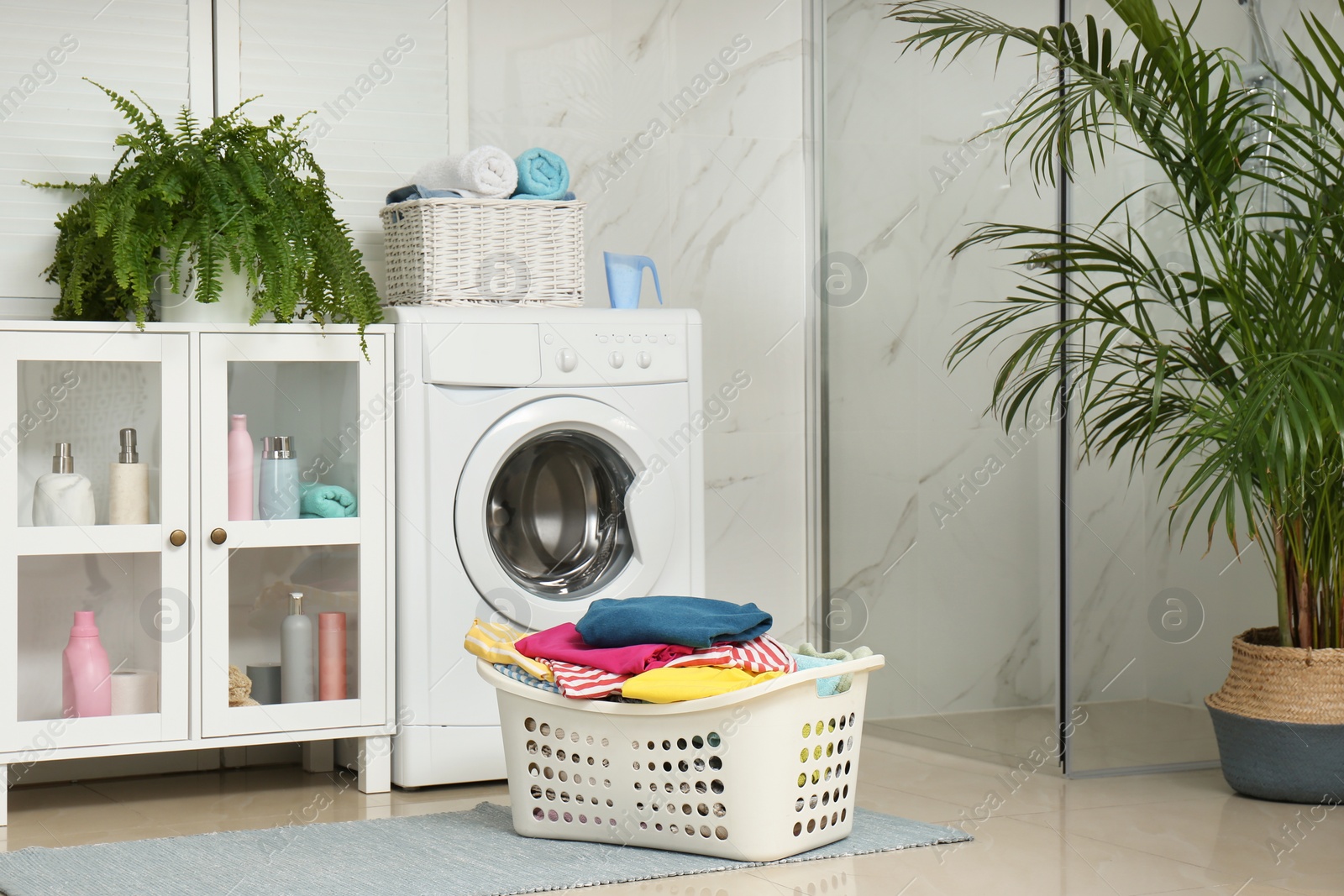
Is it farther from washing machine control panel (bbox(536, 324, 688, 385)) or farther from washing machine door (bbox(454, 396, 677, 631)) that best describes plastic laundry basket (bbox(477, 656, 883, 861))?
washing machine control panel (bbox(536, 324, 688, 385))

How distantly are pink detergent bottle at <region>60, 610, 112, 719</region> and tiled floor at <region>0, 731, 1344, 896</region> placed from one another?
19 centimetres

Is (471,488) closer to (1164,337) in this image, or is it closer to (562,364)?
(562,364)

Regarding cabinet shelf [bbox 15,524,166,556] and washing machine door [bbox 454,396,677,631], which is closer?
cabinet shelf [bbox 15,524,166,556]

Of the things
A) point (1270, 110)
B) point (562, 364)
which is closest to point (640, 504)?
point (562, 364)

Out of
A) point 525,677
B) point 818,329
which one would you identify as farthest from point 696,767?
point 818,329

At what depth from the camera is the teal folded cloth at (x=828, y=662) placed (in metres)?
2.26

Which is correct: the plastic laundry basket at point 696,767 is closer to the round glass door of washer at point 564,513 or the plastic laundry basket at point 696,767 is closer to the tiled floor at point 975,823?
the tiled floor at point 975,823

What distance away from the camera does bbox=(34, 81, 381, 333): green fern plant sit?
2.59 m

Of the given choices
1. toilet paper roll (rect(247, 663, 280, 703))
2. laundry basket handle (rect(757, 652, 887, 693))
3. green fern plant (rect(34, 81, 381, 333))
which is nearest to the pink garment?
laundry basket handle (rect(757, 652, 887, 693))

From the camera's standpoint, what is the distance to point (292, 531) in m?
2.76

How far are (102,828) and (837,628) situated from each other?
5.78 ft

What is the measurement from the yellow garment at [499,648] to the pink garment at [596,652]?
0.07 feet

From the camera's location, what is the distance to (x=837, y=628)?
11.8 ft

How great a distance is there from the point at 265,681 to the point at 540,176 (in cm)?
112
